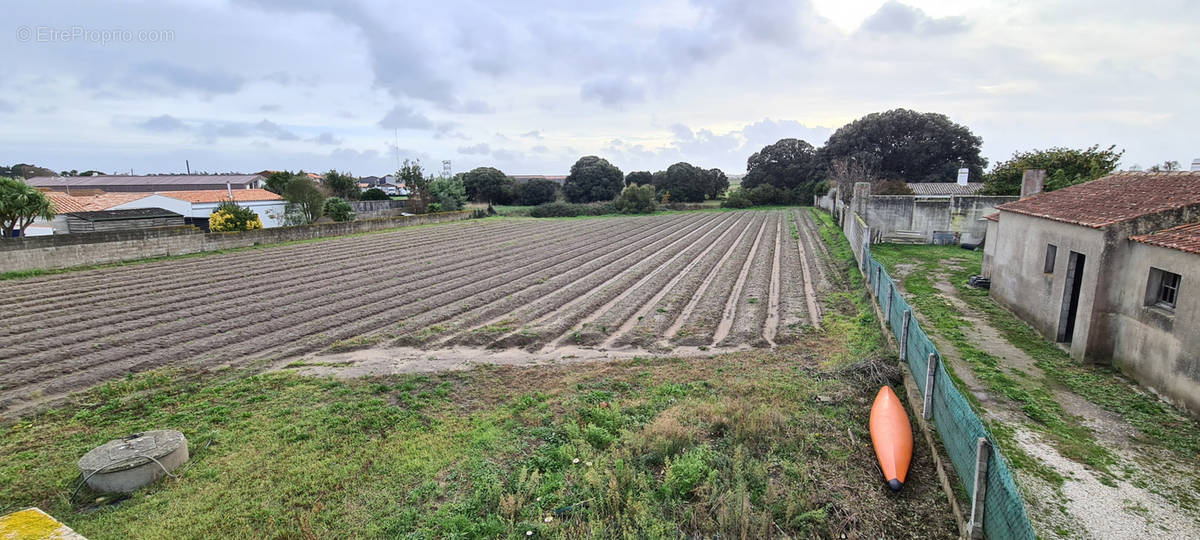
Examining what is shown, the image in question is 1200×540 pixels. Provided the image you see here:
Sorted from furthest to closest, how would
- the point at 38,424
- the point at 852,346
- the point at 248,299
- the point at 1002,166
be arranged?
the point at 1002,166, the point at 248,299, the point at 852,346, the point at 38,424

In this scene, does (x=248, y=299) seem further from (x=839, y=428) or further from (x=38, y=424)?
(x=839, y=428)

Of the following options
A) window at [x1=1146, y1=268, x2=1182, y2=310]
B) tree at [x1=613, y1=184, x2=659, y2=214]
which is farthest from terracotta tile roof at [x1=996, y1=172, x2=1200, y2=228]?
tree at [x1=613, y1=184, x2=659, y2=214]

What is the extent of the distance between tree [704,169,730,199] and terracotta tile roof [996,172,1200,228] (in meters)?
66.0

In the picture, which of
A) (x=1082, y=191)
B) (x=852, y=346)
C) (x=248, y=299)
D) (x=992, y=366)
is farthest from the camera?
(x=248, y=299)

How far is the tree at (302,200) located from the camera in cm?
3931

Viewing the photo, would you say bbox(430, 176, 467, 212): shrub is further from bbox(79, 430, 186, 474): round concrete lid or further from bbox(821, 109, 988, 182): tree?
bbox(79, 430, 186, 474): round concrete lid

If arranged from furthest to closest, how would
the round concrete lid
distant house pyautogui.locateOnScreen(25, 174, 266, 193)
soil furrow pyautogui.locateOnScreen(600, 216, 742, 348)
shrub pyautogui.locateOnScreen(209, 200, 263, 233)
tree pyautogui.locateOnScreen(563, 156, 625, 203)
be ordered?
tree pyautogui.locateOnScreen(563, 156, 625, 203), distant house pyautogui.locateOnScreen(25, 174, 266, 193), shrub pyautogui.locateOnScreen(209, 200, 263, 233), soil furrow pyautogui.locateOnScreen(600, 216, 742, 348), the round concrete lid

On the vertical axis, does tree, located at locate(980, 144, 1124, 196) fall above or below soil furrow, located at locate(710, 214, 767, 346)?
above

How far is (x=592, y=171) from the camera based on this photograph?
8038cm

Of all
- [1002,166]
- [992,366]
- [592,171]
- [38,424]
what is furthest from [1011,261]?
[592,171]

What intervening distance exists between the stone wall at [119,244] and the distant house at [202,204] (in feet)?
35.0

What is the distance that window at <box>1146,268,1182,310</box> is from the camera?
8.91 metres

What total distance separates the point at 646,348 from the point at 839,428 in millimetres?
5222

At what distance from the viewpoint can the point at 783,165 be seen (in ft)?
263
